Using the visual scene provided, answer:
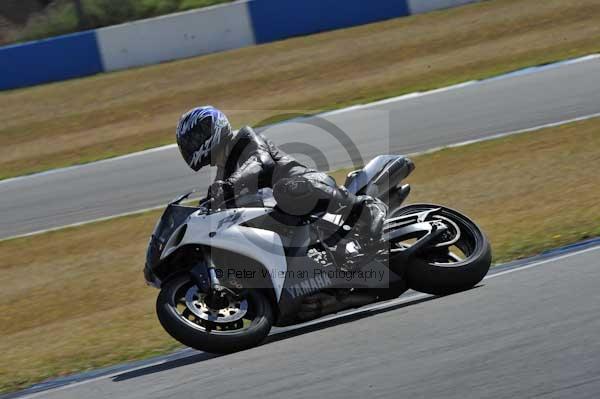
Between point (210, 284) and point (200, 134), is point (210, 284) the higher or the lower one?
the lower one

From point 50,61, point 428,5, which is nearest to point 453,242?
point 428,5

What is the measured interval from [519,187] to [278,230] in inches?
173

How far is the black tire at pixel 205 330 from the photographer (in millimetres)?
5211

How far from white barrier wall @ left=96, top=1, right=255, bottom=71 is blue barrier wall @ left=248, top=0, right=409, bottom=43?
264mm

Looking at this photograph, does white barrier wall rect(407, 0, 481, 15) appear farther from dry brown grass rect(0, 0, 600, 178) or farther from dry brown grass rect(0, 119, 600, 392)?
dry brown grass rect(0, 119, 600, 392)

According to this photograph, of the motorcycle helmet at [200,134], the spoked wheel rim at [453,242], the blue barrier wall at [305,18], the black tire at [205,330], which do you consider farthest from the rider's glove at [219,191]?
the blue barrier wall at [305,18]

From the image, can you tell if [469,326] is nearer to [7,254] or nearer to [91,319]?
Answer: [91,319]

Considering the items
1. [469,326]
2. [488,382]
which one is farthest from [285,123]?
[488,382]

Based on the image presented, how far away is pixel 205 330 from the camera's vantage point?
525 cm

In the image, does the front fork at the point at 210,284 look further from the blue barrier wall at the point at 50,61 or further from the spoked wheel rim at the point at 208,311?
the blue barrier wall at the point at 50,61

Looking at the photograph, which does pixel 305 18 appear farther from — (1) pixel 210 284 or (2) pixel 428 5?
(1) pixel 210 284

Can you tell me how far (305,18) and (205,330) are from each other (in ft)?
44.7

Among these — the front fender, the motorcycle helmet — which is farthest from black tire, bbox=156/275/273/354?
the motorcycle helmet

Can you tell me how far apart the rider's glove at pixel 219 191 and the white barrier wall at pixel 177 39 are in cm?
1304
